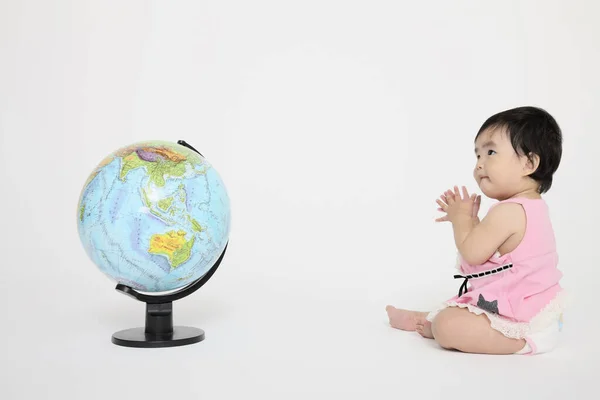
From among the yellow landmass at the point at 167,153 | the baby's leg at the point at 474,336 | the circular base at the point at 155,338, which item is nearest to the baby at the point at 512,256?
the baby's leg at the point at 474,336

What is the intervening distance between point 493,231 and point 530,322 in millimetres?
563

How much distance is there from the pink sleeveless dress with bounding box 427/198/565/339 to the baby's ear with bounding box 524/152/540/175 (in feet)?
0.59

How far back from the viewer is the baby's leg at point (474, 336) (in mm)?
4637

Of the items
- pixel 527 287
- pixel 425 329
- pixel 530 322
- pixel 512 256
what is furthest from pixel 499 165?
pixel 425 329

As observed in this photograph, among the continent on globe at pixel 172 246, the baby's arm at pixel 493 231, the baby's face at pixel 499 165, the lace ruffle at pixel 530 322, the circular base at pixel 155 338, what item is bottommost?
the circular base at pixel 155 338

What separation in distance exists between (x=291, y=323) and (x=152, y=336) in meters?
1.02

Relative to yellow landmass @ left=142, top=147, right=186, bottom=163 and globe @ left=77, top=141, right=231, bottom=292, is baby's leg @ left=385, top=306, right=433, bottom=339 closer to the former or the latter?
globe @ left=77, top=141, right=231, bottom=292

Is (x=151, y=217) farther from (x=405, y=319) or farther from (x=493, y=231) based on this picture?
(x=493, y=231)

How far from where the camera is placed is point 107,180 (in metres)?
4.64

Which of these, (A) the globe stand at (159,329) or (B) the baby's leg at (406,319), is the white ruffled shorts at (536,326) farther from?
(A) the globe stand at (159,329)

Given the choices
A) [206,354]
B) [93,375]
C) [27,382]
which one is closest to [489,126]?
[206,354]

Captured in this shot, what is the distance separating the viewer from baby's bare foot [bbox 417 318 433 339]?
5078mm

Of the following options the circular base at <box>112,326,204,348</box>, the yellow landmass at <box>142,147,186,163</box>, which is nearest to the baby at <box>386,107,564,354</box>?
the circular base at <box>112,326,204,348</box>

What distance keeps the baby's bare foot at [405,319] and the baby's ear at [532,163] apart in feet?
3.93
